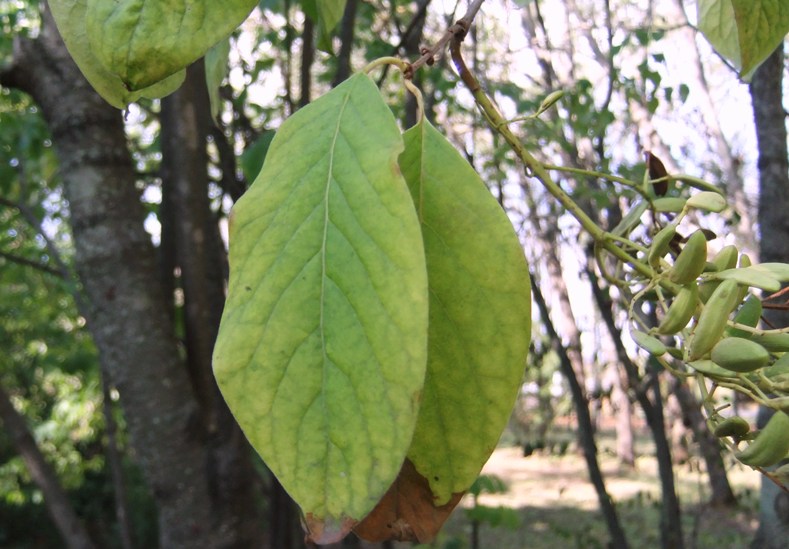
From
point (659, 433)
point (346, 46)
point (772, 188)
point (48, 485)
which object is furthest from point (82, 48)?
point (48, 485)

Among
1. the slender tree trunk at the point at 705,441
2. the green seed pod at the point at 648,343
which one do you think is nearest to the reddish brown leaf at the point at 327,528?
the green seed pod at the point at 648,343

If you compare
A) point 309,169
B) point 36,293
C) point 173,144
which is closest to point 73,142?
point 173,144

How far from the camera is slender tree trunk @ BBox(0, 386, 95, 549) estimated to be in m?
2.33

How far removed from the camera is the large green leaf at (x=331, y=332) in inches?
11.3

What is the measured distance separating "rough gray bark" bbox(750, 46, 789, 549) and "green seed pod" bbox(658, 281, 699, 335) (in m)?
1.35

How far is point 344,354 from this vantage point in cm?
30

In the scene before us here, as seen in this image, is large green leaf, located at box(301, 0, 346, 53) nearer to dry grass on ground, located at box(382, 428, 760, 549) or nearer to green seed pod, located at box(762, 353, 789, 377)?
green seed pod, located at box(762, 353, 789, 377)

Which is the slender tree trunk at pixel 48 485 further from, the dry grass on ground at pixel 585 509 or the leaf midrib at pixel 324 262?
the leaf midrib at pixel 324 262

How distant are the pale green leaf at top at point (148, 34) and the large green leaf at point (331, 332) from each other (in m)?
0.07

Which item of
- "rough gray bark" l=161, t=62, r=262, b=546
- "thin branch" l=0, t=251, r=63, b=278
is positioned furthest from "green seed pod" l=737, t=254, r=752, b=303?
"thin branch" l=0, t=251, r=63, b=278

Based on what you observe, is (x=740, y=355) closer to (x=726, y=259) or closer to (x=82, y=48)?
(x=726, y=259)

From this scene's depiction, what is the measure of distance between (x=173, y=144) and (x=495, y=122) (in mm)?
1496

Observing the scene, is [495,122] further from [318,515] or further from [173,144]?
[173,144]

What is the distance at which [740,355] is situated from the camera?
330mm
